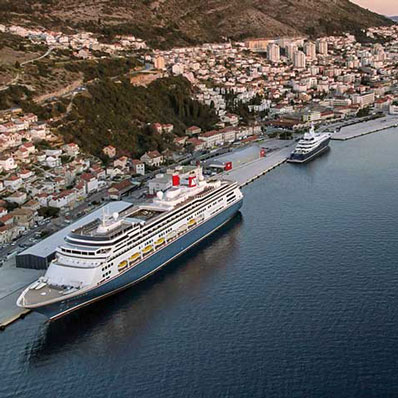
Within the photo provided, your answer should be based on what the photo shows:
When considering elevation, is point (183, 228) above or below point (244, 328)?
above

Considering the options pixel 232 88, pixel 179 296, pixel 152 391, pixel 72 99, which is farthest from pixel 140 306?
pixel 232 88

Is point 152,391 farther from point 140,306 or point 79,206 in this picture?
point 79,206

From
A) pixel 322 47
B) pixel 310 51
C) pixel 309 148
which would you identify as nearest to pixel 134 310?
pixel 309 148

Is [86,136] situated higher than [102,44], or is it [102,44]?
[102,44]

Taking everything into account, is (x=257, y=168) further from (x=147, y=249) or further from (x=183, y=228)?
(x=147, y=249)

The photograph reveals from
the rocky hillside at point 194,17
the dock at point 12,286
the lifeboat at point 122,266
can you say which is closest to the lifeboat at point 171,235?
the lifeboat at point 122,266

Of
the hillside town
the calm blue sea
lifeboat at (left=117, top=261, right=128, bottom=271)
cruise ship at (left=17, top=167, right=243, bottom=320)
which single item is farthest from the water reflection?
the hillside town

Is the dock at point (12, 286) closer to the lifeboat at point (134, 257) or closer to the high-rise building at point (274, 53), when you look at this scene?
the lifeboat at point (134, 257)
